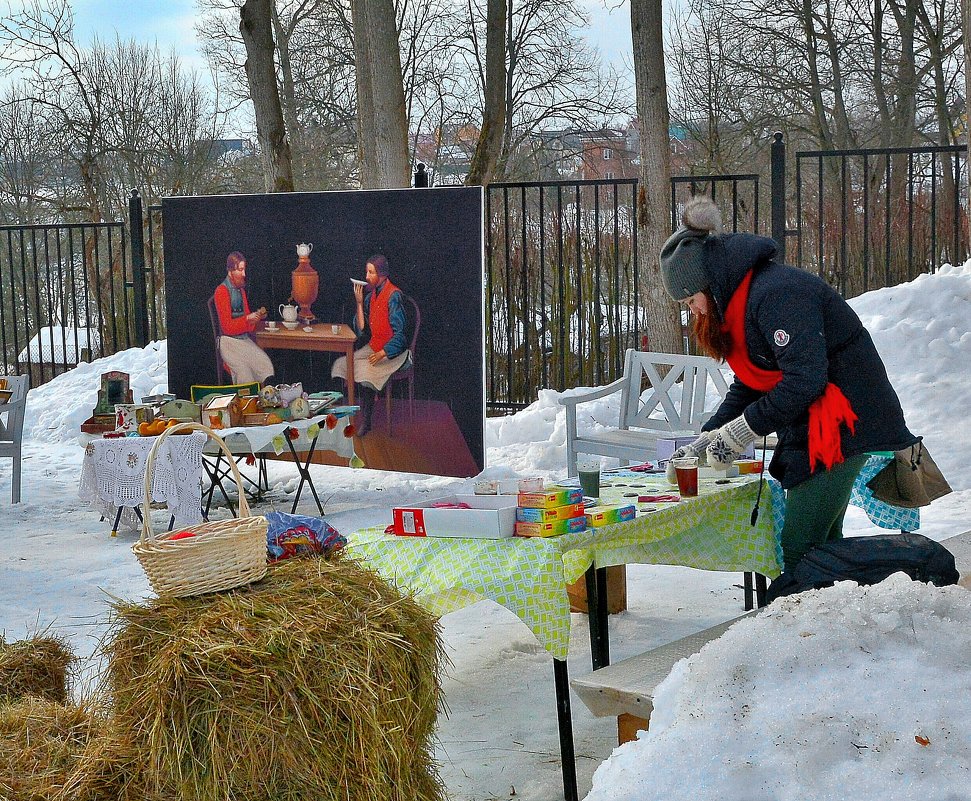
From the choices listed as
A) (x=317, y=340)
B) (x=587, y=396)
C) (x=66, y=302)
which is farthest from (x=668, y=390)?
(x=66, y=302)

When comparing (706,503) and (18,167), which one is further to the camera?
(18,167)

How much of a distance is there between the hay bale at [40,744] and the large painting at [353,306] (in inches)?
197

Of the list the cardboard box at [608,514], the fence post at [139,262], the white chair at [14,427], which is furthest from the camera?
the fence post at [139,262]

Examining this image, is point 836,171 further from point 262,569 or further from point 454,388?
point 262,569

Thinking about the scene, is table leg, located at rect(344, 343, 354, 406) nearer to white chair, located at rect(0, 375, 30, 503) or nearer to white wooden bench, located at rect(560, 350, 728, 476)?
white wooden bench, located at rect(560, 350, 728, 476)

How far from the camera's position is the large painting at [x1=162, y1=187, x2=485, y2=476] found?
794cm

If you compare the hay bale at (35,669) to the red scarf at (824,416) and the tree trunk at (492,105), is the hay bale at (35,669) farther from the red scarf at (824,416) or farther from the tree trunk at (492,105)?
the tree trunk at (492,105)

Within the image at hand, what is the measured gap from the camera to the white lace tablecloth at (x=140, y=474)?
6.27 m

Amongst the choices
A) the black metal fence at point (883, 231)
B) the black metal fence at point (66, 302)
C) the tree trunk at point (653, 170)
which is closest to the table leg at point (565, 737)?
the tree trunk at point (653, 170)

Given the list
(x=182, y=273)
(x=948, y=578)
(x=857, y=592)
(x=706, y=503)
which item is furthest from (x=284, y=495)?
(x=857, y=592)

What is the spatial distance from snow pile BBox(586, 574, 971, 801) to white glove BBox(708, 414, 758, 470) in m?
1.41

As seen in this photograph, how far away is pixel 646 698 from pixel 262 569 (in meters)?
1.08

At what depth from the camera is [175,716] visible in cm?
251

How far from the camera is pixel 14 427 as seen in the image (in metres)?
7.87
